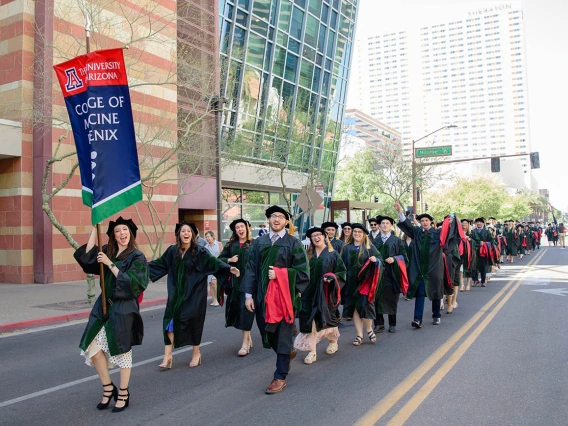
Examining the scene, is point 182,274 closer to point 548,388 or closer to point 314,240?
point 314,240

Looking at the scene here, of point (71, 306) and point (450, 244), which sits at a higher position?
point (450, 244)

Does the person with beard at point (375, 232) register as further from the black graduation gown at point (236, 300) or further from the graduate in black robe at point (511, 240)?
the graduate in black robe at point (511, 240)

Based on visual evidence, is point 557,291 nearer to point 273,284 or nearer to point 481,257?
point 481,257

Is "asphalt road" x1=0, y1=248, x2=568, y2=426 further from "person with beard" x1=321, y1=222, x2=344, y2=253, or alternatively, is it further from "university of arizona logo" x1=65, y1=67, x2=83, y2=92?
"university of arizona logo" x1=65, y1=67, x2=83, y2=92

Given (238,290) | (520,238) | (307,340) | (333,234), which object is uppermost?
(333,234)

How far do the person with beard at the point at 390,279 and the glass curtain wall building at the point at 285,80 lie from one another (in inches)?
597

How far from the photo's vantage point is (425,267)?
916cm

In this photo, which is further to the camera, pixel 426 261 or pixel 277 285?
pixel 426 261

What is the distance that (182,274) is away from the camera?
6.32 m

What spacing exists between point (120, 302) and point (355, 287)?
158 inches

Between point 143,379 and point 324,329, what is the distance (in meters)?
2.39

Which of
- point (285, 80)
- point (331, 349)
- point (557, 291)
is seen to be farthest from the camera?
point (285, 80)

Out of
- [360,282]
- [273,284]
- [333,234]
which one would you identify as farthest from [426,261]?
[273,284]

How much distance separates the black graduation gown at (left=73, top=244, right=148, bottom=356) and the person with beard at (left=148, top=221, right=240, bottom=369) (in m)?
1.23
